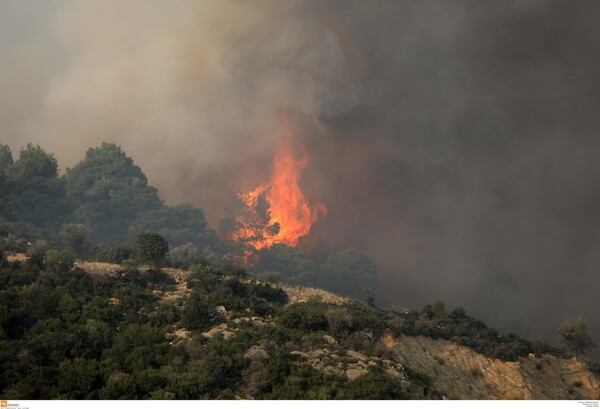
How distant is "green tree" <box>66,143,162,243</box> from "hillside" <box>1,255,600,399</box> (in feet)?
227

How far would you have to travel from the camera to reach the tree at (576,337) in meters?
64.1

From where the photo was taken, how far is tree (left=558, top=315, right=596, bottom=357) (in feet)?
210

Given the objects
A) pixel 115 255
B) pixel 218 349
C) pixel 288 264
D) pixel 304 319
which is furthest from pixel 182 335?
pixel 288 264

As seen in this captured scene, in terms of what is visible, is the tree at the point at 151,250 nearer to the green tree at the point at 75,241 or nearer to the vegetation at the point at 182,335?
the vegetation at the point at 182,335

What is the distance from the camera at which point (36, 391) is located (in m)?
33.2

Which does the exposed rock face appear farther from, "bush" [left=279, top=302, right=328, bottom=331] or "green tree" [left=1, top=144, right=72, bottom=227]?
"green tree" [left=1, top=144, right=72, bottom=227]

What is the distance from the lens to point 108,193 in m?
134

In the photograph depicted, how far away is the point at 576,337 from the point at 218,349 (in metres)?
41.1

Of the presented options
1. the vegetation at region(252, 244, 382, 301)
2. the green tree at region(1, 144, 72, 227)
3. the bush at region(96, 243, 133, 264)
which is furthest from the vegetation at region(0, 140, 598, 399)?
the vegetation at region(252, 244, 382, 301)

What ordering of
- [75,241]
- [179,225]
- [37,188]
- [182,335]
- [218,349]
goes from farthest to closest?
[179,225] → [37,188] → [75,241] → [182,335] → [218,349]

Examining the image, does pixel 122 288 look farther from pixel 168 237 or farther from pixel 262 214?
pixel 262 214

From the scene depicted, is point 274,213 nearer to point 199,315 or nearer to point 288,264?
point 288,264

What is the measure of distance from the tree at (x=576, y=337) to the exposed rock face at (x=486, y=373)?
956 centimetres
